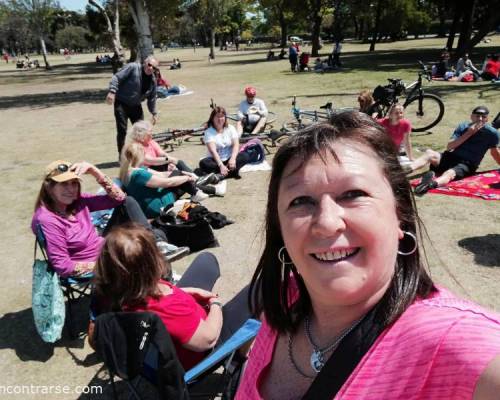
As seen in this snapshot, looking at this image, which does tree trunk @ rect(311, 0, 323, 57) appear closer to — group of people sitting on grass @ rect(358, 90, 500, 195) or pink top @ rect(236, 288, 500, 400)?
group of people sitting on grass @ rect(358, 90, 500, 195)

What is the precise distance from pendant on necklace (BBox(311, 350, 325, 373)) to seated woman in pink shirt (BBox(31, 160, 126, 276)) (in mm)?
2518

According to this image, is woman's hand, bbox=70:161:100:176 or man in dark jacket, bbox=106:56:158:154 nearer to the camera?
woman's hand, bbox=70:161:100:176

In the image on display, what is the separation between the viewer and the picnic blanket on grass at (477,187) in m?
5.53

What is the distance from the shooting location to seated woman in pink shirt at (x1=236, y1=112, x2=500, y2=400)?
0.86 m

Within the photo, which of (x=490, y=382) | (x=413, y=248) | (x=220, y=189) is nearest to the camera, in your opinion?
(x=490, y=382)

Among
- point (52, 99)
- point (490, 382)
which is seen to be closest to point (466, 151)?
point (490, 382)

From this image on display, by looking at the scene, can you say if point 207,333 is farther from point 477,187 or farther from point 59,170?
point 477,187

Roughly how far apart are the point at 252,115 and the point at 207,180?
114 inches

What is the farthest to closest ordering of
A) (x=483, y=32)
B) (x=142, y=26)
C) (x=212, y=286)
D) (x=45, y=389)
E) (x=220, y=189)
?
(x=483, y=32) < (x=142, y=26) < (x=220, y=189) < (x=212, y=286) < (x=45, y=389)

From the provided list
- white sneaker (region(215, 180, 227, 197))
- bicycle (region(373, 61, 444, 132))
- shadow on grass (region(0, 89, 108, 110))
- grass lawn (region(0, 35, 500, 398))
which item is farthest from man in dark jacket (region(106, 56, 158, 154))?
shadow on grass (region(0, 89, 108, 110))

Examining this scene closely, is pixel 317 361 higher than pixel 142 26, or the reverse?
pixel 142 26

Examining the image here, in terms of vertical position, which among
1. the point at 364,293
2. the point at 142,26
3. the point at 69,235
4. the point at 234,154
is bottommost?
the point at 234,154

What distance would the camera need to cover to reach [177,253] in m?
4.46

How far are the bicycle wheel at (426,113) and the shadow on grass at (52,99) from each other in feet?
40.5
